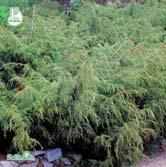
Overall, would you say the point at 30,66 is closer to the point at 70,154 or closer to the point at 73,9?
the point at 70,154

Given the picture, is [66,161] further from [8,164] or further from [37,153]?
[8,164]

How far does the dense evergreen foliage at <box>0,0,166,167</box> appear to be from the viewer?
4891 millimetres

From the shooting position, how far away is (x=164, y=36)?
722 centimetres

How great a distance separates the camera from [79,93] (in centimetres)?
500

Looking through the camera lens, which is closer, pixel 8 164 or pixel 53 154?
pixel 8 164

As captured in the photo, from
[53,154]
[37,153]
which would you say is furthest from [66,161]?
[37,153]

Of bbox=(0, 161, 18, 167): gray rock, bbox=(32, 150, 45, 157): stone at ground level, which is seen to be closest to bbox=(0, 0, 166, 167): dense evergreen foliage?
bbox=(32, 150, 45, 157): stone at ground level

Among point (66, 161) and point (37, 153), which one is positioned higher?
point (37, 153)

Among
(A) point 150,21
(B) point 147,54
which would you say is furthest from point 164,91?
(A) point 150,21

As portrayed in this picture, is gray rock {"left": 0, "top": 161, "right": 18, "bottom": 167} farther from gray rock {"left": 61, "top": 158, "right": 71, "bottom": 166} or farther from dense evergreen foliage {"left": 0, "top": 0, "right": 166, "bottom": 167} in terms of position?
gray rock {"left": 61, "top": 158, "right": 71, "bottom": 166}

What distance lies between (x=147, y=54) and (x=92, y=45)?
1.03 meters

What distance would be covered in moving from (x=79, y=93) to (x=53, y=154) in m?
0.71

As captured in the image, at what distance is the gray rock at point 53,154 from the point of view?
5020 millimetres

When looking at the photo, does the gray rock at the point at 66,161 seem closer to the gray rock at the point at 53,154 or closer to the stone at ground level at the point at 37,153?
the gray rock at the point at 53,154
